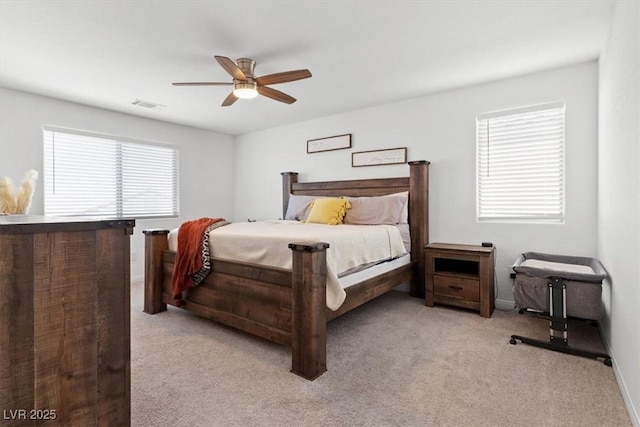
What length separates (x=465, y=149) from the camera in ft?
11.9

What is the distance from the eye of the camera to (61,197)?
13.0 ft

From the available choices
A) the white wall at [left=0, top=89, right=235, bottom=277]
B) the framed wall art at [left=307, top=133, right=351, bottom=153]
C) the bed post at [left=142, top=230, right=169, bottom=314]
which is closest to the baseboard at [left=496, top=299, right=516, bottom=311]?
the framed wall art at [left=307, top=133, right=351, bottom=153]

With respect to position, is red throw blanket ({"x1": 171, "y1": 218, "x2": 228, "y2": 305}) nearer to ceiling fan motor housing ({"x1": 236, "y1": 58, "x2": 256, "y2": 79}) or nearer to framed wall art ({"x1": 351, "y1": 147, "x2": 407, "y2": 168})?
ceiling fan motor housing ({"x1": 236, "y1": 58, "x2": 256, "y2": 79})

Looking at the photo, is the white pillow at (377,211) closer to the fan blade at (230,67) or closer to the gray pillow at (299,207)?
the gray pillow at (299,207)

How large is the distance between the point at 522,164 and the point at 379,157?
1.64m

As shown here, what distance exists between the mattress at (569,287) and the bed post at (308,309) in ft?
5.47

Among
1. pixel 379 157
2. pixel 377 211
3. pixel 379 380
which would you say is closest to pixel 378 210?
pixel 377 211

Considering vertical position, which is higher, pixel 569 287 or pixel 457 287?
pixel 569 287

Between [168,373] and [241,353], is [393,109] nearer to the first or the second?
→ [241,353]

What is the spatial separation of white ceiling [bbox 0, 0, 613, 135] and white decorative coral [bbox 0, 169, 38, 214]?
4.15ft

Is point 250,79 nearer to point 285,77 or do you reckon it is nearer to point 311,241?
point 285,77

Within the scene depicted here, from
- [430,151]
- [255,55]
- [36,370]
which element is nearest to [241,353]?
[36,370]

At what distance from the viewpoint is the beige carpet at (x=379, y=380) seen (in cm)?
163

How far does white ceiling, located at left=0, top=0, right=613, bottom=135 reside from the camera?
7.04 feet
